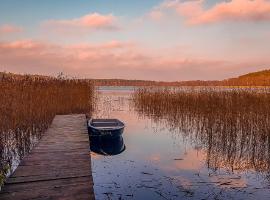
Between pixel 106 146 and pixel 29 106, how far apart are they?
361cm

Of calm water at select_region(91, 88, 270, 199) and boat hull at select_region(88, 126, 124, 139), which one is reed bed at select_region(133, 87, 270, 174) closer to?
calm water at select_region(91, 88, 270, 199)

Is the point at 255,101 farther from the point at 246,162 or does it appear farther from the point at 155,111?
the point at 155,111

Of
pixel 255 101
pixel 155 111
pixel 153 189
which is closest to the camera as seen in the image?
A: pixel 153 189

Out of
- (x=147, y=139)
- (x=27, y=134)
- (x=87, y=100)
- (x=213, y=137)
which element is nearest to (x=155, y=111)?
(x=87, y=100)

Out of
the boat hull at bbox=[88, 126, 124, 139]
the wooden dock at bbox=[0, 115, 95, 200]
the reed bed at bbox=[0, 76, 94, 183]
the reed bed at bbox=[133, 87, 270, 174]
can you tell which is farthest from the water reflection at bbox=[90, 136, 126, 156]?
the reed bed at bbox=[133, 87, 270, 174]

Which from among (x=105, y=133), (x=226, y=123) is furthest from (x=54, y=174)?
(x=226, y=123)

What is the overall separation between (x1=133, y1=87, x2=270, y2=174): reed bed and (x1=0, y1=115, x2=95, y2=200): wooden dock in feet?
10.4

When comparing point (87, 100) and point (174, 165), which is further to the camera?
point (87, 100)

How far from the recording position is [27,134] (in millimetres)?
8930

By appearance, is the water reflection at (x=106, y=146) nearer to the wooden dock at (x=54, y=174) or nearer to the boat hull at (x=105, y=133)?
the boat hull at (x=105, y=133)

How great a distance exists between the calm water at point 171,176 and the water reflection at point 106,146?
122 mm

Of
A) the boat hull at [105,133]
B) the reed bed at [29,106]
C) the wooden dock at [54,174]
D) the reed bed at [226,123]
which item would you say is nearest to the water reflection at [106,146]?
the boat hull at [105,133]

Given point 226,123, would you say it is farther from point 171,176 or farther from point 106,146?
point 171,176

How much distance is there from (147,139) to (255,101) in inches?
161
